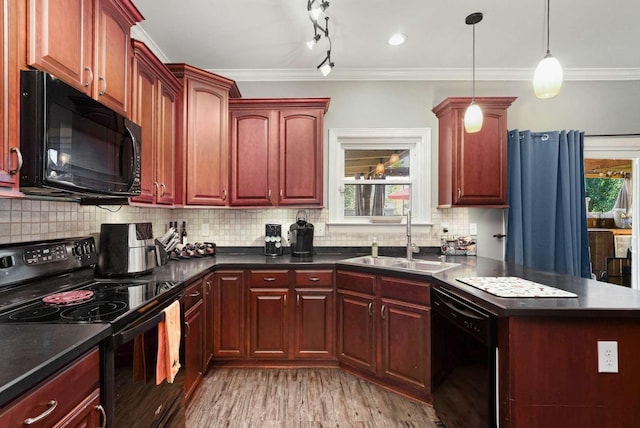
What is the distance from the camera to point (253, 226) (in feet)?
10.1

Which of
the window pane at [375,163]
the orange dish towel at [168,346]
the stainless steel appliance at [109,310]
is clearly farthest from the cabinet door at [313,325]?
the window pane at [375,163]

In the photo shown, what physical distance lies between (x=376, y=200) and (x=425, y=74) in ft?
4.40

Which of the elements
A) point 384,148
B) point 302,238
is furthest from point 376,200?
point 302,238

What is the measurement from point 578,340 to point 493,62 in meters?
2.62

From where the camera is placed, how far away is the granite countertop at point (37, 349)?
2.42 feet

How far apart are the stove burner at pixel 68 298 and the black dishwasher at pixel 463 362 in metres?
1.84

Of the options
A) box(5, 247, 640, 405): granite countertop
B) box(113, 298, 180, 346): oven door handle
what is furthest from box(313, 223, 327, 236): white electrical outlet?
box(113, 298, 180, 346): oven door handle

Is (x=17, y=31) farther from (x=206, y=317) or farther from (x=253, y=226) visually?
(x=253, y=226)

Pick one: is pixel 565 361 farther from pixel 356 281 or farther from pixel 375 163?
pixel 375 163

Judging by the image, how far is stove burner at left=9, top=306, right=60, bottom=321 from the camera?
44.6 inches

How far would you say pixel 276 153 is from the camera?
2.81 m

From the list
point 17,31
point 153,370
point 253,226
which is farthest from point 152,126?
point 153,370

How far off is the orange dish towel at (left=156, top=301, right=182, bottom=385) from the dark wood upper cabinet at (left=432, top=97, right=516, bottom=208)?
238cm

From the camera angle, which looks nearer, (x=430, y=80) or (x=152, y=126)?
(x=152, y=126)
